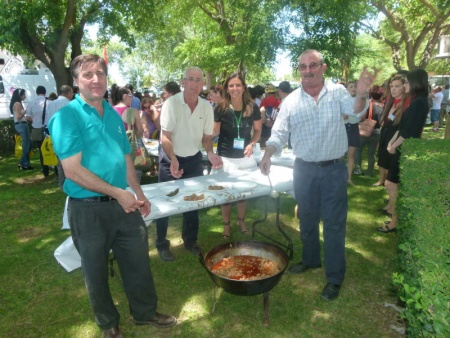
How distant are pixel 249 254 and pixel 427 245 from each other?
72.0 inches

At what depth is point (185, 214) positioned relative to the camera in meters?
4.34

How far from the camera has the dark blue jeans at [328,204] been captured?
3.34 meters

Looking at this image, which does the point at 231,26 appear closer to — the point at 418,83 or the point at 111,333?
the point at 418,83

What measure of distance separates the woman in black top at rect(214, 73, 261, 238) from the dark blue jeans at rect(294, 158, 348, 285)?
1.18 meters

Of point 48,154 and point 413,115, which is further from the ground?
point 413,115

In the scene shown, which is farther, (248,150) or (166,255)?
(248,150)

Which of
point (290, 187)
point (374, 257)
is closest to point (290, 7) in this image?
point (290, 187)

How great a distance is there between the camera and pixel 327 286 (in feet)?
11.5

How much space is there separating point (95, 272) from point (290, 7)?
28.6 feet

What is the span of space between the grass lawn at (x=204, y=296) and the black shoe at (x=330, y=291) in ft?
0.18

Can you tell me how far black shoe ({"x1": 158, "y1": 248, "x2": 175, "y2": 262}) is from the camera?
4.28 metres

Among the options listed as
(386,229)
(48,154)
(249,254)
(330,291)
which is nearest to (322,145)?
(249,254)

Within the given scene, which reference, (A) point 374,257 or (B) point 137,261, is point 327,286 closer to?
(A) point 374,257

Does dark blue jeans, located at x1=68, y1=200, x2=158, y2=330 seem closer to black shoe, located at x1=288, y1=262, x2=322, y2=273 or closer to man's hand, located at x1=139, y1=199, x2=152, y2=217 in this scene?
man's hand, located at x1=139, y1=199, x2=152, y2=217
